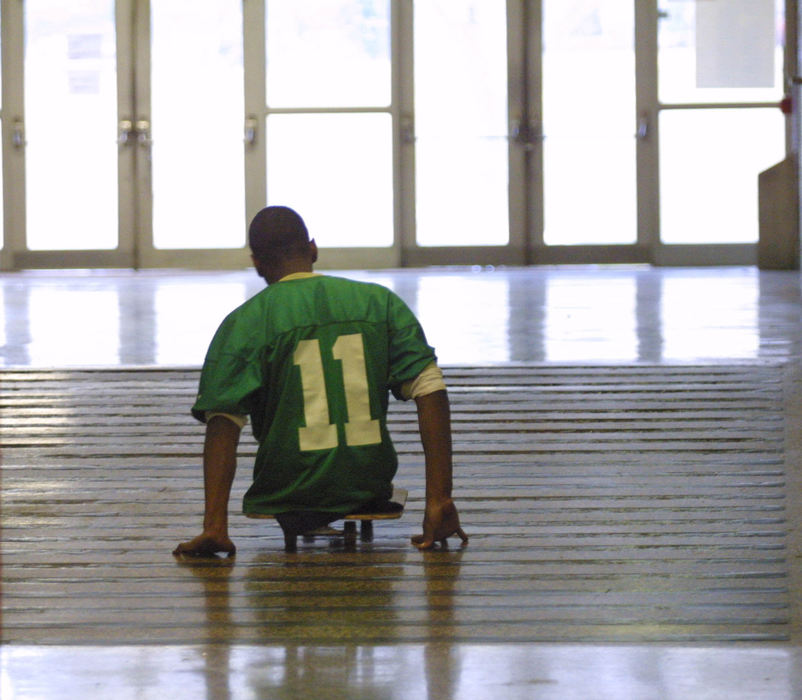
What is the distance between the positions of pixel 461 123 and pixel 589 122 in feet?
3.86

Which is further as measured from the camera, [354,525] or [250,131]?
[250,131]

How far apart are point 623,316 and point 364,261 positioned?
6.03m

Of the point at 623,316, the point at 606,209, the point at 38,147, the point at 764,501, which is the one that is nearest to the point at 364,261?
the point at 606,209

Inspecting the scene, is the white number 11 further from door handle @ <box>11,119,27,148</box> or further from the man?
door handle @ <box>11,119,27,148</box>

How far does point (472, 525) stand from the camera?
4.03 metres

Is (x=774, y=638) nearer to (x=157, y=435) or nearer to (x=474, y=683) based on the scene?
(x=474, y=683)

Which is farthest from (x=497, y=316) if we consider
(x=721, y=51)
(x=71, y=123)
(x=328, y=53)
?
(x=71, y=123)

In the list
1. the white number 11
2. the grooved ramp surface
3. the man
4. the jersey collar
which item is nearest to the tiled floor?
the grooved ramp surface

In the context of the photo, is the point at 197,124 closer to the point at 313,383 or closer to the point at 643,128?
the point at 643,128

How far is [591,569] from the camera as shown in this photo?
364 cm

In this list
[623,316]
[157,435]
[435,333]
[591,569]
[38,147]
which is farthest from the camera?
[38,147]

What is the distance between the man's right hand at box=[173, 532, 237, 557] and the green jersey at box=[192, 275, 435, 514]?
12 centimetres

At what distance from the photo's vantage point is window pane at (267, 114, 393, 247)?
13250 mm

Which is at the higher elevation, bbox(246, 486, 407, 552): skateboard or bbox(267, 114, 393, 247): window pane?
bbox(267, 114, 393, 247): window pane
